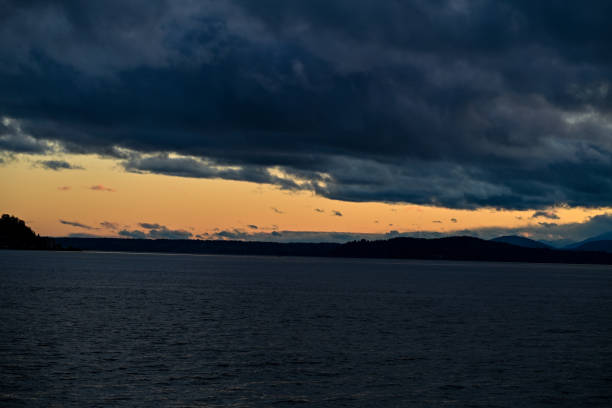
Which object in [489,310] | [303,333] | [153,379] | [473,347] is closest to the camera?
[153,379]

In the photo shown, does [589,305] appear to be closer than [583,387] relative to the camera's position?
No

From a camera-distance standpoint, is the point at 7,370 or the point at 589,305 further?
the point at 589,305

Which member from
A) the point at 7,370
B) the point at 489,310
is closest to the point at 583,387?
the point at 7,370

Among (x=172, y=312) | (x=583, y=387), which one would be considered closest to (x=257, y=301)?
(x=172, y=312)

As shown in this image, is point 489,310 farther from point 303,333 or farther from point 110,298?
point 110,298

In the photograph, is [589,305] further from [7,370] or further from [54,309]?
[7,370]

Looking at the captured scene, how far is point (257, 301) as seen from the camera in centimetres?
9994

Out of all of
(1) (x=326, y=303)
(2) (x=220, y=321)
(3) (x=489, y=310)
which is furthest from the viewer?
(1) (x=326, y=303)

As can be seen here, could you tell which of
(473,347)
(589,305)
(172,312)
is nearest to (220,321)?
(172,312)

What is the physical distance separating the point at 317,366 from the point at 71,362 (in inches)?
709

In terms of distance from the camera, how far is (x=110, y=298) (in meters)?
98.6

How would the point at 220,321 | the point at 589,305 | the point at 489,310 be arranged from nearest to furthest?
the point at 220,321
the point at 489,310
the point at 589,305

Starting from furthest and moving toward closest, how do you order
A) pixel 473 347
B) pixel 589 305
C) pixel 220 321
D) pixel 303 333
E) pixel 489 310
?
pixel 589 305, pixel 489 310, pixel 220 321, pixel 303 333, pixel 473 347

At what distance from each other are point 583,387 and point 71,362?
117 feet
